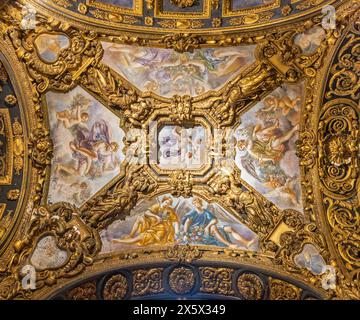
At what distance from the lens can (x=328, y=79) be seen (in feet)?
39.5

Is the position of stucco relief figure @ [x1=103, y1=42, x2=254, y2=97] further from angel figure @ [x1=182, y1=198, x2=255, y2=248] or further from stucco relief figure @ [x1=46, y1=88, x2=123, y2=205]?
angel figure @ [x1=182, y1=198, x2=255, y2=248]

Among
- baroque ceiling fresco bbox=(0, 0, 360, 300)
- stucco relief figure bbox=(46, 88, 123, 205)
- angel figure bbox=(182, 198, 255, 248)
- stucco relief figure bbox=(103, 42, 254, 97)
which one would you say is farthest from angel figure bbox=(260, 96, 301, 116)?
stucco relief figure bbox=(46, 88, 123, 205)

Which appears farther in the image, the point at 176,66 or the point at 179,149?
the point at 179,149

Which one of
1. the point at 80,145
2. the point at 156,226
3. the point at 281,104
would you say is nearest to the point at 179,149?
the point at 156,226

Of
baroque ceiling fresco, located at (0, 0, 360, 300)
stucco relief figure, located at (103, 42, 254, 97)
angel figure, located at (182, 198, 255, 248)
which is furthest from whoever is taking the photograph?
angel figure, located at (182, 198, 255, 248)

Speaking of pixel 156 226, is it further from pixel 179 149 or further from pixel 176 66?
pixel 176 66

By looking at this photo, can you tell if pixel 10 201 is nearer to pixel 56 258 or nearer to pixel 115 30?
pixel 56 258

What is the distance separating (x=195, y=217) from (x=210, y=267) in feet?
4.47

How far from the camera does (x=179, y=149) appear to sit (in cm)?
1353

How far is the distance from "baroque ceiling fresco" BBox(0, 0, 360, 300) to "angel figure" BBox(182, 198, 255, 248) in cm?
4

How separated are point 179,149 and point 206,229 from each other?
225cm

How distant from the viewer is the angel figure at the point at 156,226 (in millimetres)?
13258

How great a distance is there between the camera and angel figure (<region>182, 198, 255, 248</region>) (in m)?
13.2
